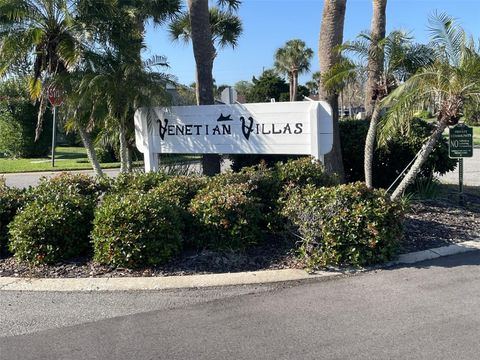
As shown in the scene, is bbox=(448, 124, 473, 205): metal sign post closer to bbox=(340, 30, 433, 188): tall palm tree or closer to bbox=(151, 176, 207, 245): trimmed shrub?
bbox=(340, 30, 433, 188): tall palm tree

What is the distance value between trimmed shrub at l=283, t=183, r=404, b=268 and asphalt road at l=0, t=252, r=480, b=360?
13.6 inches

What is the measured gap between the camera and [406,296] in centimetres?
465

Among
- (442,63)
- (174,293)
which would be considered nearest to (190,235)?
(174,293)

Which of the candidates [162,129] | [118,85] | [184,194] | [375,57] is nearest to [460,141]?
[375,57]

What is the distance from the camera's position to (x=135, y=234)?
17.6ft

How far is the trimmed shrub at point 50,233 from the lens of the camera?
5.66 m

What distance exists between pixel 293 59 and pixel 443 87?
5103cm

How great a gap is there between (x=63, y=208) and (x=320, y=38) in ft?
17.9

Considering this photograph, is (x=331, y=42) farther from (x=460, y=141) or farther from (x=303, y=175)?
(x=303, y=175)

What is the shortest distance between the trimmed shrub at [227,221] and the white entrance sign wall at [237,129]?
8.05ft

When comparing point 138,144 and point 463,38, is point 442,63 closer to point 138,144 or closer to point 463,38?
point 463,38

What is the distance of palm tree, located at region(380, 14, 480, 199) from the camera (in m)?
7.07

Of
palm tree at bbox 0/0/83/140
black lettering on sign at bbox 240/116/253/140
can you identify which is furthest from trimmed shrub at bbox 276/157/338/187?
palm tree at bbox 0/0/83/140

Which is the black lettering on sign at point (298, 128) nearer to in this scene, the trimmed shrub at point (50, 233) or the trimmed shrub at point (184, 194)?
the trimmed shrub at point (184, 194)
